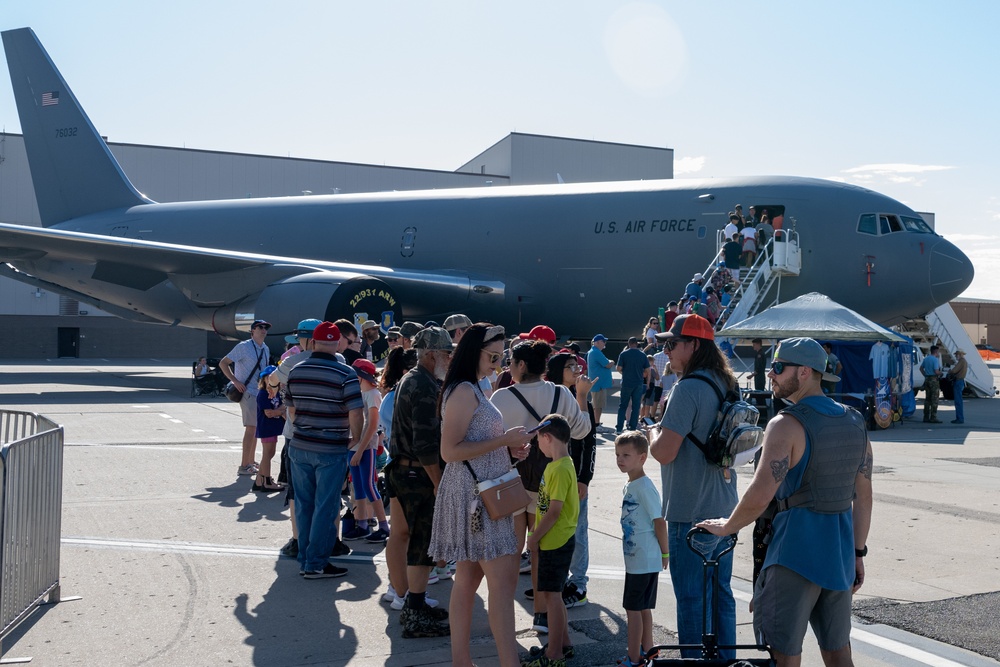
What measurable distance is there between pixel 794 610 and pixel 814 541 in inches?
10.3

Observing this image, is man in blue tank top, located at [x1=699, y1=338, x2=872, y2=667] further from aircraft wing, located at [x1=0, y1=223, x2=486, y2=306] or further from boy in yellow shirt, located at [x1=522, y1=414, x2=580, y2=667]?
aircraft wing, located at [x1=0, y1=223, x2=486, y2=306]

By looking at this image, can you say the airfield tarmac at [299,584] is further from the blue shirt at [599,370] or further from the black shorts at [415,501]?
the blue shirt at [599,370]

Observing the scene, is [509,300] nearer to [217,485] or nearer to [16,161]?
[217,485]

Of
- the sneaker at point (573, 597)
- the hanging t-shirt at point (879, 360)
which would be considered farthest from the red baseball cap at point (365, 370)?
the hanging t-shirt at point (879, 360)

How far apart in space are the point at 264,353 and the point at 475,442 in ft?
19.6

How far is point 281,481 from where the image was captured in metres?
8.96

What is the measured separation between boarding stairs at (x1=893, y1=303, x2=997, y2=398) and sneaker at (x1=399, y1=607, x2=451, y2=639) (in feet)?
A: 59.7

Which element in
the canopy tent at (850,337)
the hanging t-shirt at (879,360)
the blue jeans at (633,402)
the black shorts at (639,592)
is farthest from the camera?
the hanging t-shirt at (879,360)

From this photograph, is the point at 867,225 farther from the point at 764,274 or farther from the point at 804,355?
the point at 804,355

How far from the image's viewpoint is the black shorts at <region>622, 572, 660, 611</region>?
4.46 metres

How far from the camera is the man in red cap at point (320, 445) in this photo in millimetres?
6094

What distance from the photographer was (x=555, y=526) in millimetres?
4680

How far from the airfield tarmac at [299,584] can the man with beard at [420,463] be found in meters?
0.15

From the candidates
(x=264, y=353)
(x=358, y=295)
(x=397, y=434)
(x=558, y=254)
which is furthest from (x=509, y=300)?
(x=397, y=434)
